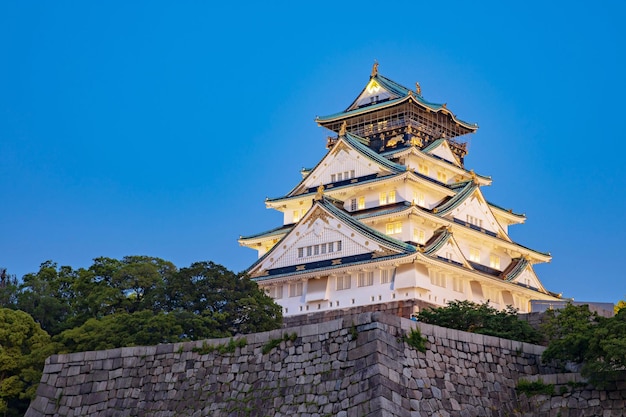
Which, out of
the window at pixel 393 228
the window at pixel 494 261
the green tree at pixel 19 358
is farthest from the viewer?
the window at pixel 494 261

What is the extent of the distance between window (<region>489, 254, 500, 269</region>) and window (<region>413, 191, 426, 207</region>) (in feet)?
17.8

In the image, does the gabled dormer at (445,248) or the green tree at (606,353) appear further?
the gabled dormer at (445,248)

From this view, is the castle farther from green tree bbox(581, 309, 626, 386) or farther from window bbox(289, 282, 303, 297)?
green tree bbox(581, 309, 626, 386)

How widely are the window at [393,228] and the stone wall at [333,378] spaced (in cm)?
2934

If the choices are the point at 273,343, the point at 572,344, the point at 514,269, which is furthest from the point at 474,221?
the point at 273,343

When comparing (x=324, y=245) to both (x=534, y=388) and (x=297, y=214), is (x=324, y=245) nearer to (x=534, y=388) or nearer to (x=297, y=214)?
(x=297, y=214)

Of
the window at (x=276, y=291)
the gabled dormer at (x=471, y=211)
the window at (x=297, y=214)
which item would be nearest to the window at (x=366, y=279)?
the window at (x=276, y=291)

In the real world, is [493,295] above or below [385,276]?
above

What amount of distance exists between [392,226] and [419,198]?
3.28 meters

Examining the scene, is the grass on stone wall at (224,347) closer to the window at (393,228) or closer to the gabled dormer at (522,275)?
the window at (393,228)

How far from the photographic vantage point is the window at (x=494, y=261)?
59.1m

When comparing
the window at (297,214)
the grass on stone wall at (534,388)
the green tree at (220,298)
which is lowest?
the grass on stone wall at (534,388)

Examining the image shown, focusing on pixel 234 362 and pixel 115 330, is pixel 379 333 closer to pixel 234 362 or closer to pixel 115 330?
pixel 234 362

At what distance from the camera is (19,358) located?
33.5 meters
